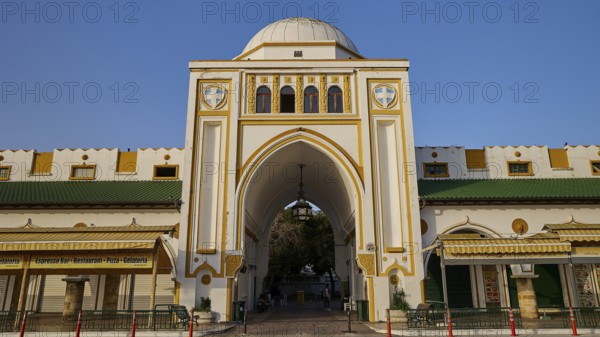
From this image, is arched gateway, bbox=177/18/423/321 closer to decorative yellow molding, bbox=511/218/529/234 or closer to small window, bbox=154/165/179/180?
small window, bbox=154/165/179/180

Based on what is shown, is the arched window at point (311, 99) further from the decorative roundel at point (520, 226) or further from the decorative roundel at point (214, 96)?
the decorative roundel at point (520, 226)

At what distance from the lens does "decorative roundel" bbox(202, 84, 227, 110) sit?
760 inches

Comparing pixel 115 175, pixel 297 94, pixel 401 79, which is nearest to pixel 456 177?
pixel 401 79

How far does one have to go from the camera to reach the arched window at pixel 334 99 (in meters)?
19.5

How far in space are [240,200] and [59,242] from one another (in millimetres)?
6653

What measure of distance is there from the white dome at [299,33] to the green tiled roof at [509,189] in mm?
8296

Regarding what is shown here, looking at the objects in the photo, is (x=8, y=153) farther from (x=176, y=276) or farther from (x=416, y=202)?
(x=416, y=202)

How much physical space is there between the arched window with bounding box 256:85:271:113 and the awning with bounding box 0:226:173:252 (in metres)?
6.71

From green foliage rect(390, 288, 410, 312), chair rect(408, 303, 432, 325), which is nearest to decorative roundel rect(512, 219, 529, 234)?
green foliage rect(390, 288, 410, 312)

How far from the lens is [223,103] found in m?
19.3

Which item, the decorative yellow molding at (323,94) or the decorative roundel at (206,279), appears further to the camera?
the decorative yellow molding at (323,94)

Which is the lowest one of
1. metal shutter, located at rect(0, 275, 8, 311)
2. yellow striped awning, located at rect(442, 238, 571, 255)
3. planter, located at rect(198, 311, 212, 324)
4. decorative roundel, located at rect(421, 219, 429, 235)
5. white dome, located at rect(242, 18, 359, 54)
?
planter, located at rect(198, 311, 212, 324)

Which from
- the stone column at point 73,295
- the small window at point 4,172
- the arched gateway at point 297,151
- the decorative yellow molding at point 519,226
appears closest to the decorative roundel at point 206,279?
the arched gateway at point 297,151

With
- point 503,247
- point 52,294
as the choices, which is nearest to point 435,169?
point 503,247
